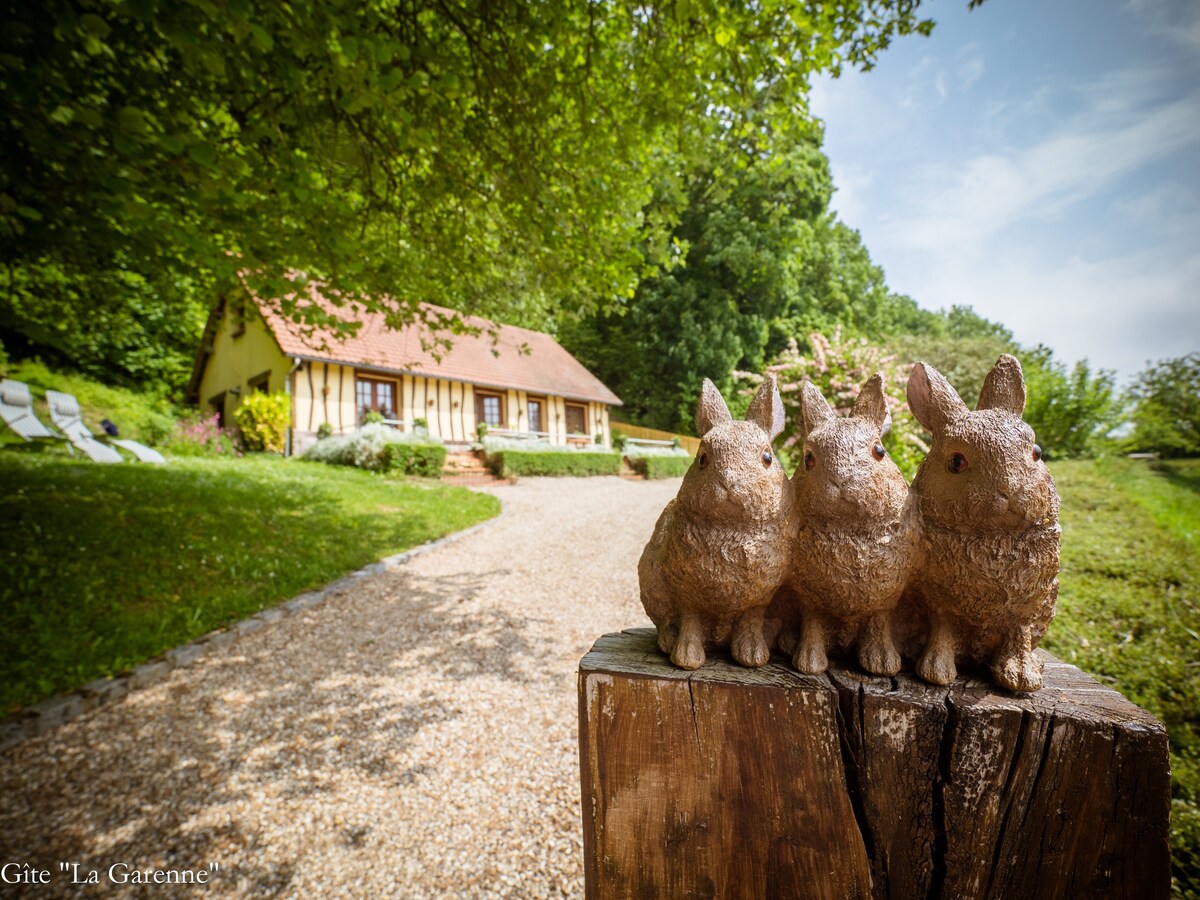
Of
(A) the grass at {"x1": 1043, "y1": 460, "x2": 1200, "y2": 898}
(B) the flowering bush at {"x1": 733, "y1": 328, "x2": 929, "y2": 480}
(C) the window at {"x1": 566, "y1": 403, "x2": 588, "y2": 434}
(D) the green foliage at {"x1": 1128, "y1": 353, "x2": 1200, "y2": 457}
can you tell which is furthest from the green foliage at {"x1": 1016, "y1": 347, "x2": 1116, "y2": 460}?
(C) the window at {"x1": 566, "y1": 403, "x2": 588, "y2": 434}

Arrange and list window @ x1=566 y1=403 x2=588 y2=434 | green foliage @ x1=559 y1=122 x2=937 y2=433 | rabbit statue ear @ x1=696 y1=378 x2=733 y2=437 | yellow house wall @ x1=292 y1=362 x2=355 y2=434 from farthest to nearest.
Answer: green foliage @ x1=559 y1=122 x2=937 y2=433 < window @ x1=566 y1=403 x2=588 y2=434 < yellow house wall @ x1=292 y1=362 x2=355 y2=434 < rabbit statue ear @ x1=696 y1=378 x2=733 y2=437

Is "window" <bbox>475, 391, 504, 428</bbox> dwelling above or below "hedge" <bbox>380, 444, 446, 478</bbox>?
above

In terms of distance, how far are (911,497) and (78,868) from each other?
3865 mm

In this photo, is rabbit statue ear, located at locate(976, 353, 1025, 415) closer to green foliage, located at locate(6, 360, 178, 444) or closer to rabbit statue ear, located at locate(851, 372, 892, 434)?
rabbit statue ear, located at locate(851, 372, 892, 434)

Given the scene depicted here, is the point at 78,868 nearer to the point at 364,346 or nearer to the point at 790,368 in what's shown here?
the point at 790,368

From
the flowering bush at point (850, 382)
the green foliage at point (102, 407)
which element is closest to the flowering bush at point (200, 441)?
the green foliage at point (102, 407)

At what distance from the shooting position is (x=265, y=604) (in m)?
4.91

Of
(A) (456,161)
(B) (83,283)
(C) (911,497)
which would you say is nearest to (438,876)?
(C) (911,497)

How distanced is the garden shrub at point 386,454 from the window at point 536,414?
734 cm

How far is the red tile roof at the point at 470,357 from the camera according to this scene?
15.5m

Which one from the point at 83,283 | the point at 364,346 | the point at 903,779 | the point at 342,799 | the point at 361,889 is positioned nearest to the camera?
the point at 903,779

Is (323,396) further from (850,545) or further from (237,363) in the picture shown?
(850,545)

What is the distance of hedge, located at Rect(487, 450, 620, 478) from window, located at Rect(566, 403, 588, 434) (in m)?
5.53

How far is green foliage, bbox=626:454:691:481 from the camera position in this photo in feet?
59.1
